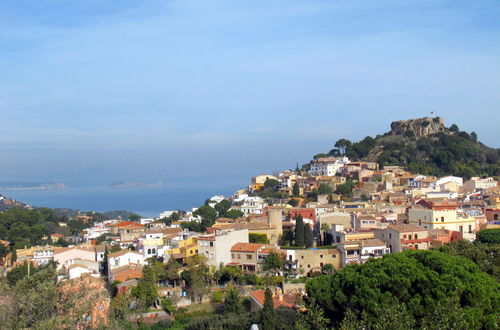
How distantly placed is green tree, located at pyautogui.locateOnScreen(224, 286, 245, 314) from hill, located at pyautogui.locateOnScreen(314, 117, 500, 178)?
117 feet

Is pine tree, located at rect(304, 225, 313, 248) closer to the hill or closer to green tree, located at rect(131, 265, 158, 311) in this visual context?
green tree, located at rect(131, 265, 158, 311)

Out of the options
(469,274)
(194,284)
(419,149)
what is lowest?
(194,284)

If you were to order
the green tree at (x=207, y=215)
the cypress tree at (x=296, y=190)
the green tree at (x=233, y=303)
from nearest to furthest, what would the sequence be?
the green tree at (x=233, y=303), the green tree at (x=207, y=215), the cypress tree at (x=296, y=190)

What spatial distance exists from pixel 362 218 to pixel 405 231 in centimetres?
423

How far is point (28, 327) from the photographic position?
13.9m

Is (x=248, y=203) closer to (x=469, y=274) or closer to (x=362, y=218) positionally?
(x=362, y=218)

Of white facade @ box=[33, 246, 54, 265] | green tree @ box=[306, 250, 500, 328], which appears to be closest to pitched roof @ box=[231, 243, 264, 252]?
green tree @ box=[306, 250, 500, 328]

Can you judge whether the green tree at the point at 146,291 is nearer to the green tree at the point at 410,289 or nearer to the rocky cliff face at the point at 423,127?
the green tree at the point at 410,289

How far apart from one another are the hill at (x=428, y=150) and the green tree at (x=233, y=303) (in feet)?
117

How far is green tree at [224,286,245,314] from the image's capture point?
2244 cm

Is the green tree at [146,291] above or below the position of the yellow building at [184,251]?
below

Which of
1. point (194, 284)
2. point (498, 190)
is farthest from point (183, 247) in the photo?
point (498, 190)

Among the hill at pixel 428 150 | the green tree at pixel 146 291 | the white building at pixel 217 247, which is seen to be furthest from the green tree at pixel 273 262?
the hill at pixel 428 150

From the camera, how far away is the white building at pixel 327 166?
192 feet
